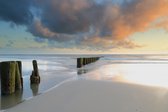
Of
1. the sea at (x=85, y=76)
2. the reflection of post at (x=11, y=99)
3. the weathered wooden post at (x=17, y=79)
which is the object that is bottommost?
the reflection of post at (x=11, y=99)

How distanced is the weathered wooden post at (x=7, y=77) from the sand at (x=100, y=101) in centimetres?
→ 203

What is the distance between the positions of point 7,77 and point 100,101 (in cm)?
389

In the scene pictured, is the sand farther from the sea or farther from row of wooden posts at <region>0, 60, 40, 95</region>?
row of wooden posts at <region>0, 60, 40, 95</region>

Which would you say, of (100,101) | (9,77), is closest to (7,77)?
(9,77)

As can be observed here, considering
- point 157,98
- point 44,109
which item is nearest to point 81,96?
point 44,109

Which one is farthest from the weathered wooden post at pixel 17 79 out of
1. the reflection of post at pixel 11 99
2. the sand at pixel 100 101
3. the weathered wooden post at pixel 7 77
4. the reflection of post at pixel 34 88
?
the sand at pixel 100 101

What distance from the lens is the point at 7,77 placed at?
867 centimetres

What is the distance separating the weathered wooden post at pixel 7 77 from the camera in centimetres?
857

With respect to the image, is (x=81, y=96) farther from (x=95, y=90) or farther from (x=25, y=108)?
(x=25, y=108)

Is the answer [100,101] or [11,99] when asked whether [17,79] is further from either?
[100,101]

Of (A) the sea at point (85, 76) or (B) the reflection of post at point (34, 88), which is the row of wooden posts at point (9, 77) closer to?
(A) the sea at point (85, 76)

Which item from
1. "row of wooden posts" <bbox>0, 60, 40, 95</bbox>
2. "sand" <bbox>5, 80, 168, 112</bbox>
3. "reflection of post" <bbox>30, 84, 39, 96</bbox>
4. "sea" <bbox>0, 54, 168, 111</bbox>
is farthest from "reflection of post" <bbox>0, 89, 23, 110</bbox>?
"sand" <bbox>5, 80, 168, 112</bbox>

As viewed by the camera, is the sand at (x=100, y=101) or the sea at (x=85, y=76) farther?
the sea at (x=85, y=76)

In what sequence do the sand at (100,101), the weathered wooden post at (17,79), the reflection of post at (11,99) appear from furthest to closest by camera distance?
the weathered wooden post at (17,79), the reflection of post at (11,99), the sand at (100,101)
